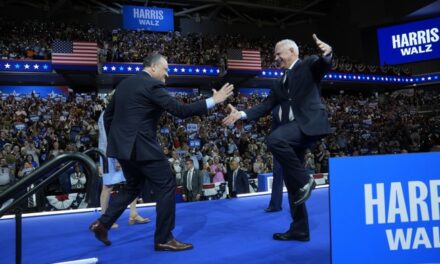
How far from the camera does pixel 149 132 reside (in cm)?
304

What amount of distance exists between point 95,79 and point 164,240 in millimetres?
17067

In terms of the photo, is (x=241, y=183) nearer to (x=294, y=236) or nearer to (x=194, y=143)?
(x=294, y=236)

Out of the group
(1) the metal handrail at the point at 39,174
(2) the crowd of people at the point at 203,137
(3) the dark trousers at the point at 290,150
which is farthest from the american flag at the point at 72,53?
(1) the metal handrail at the point at 39,174

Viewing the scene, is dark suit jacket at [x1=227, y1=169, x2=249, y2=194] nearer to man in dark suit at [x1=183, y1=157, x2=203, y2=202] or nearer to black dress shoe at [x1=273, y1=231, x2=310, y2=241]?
man in dark suit at [x1=183, y1=157, x2=203, y2=202]

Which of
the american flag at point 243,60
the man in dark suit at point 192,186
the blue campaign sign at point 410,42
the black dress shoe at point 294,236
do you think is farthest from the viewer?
the american flag at point 243,60

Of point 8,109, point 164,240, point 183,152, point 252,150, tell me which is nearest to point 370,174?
point 164,240

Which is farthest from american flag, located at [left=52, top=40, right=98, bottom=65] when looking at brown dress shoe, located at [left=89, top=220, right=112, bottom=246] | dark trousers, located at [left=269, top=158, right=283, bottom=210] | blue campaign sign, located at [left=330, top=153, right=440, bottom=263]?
blue campaign sign, located at [left=330, top=153, right=440, bottom=263]

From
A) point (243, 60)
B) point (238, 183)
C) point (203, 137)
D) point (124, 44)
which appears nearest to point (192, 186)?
point (238, 183)

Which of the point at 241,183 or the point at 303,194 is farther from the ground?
the point at 303,194

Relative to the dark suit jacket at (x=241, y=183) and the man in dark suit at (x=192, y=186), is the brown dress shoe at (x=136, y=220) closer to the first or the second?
the man in dark suit at (x=192, y=186)

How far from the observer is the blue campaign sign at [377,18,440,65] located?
1698cm

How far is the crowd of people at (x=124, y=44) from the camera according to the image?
16828 millimetres

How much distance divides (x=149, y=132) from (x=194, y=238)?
1119 millimetres

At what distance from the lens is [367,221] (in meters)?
2.08
